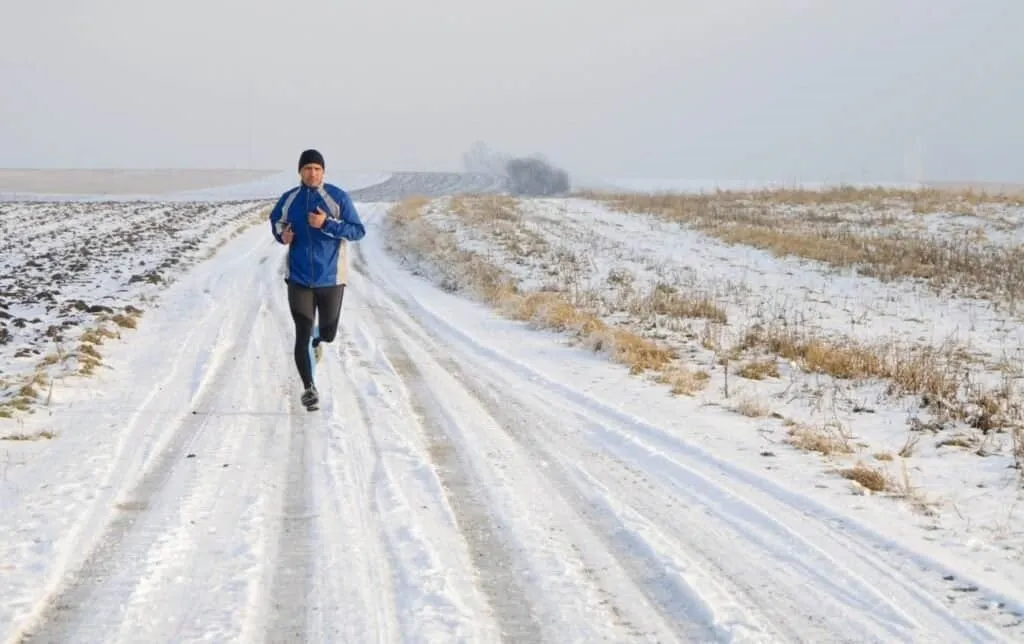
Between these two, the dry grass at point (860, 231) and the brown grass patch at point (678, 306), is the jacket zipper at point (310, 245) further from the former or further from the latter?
the dry grass at point (860, 231)

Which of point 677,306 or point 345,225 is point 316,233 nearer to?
point 345,225

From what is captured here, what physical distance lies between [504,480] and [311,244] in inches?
112

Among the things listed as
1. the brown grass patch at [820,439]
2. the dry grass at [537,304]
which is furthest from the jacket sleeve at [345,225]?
the brown grass patch at [820,439]

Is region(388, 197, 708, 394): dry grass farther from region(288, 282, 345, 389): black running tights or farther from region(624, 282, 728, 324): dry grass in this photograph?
region(288, 282, 345, 389): black running tights

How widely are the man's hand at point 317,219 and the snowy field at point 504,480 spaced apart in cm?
150

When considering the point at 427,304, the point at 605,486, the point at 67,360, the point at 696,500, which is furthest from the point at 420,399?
the point at 427,304

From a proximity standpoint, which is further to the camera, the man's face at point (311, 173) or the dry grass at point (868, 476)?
the man's face at point (311, 173)

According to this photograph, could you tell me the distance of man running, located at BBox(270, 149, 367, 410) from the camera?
709 centimetres

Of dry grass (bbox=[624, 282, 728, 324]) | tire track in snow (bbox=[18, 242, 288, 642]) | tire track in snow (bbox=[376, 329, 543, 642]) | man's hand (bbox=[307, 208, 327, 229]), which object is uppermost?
man's hand (bbox=[307, 208, 327, 229])

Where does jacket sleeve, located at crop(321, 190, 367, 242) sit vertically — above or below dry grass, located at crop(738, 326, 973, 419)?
above

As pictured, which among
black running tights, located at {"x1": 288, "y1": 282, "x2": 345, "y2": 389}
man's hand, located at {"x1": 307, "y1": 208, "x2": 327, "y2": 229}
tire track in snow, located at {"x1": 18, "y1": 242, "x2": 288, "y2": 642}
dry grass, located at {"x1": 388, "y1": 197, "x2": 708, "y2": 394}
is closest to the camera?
tire track in snow, located at {"x1": 18, "y1": 242, "x2": 288, "y2": 642}

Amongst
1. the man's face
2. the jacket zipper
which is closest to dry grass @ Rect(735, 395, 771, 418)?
the jacket zipper

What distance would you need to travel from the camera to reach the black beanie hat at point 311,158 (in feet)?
23.2

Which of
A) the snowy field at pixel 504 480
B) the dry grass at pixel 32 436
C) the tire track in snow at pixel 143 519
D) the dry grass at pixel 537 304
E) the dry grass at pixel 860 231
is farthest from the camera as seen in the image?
the dry grass at pixel 860 231
